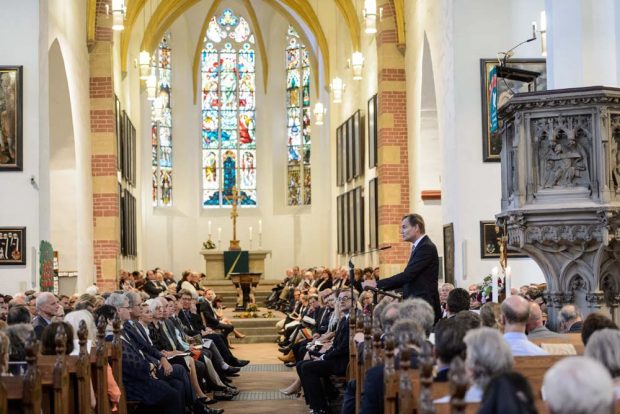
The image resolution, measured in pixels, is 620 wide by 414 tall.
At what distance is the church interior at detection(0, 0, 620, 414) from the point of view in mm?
7551

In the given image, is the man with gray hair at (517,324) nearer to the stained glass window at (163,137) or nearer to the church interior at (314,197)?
the church interior at (314,197)

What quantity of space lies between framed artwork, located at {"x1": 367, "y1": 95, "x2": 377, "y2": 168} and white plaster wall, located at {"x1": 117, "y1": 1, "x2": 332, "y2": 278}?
9.69 metres

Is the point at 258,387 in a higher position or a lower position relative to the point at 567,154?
lower

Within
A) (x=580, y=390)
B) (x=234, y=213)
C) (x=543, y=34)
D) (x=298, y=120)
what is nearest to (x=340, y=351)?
(x=543, y=34)

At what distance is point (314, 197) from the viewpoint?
33781mm

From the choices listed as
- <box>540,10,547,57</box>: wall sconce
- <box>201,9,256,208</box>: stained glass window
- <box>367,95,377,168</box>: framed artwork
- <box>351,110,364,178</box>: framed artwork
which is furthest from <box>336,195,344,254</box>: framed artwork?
<box>540,10,547,57</box>: wall sconce

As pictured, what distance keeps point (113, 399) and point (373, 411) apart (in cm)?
307

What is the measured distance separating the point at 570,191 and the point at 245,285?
19.4m

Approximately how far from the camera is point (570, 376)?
3.17 metres

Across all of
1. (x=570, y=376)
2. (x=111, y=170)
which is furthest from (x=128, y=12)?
(x=570, y=376)

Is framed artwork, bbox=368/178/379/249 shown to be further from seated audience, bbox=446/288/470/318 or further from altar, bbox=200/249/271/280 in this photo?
seated audience, bbox=446/288/470/318

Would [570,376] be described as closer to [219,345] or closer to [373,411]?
[373,411]

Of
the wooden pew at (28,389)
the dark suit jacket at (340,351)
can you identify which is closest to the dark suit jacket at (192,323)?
the dark suit jacket at (340,351)

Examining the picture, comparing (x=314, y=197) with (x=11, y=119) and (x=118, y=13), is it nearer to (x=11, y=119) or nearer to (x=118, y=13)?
(x=118, y=13)
